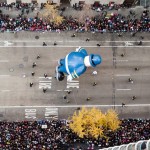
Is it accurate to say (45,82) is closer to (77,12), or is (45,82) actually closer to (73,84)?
(73,84)

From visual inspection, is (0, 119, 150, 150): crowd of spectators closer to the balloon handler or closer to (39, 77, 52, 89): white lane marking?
A: (39, 77, 52, 89): white lane marking

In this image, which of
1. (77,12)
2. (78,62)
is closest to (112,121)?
(78,62)

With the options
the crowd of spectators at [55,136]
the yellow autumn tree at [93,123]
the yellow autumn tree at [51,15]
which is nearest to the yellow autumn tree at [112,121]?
the yellow autumn tree at [93,123]

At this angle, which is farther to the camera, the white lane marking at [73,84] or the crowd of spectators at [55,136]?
the white lane marking at [73,84]

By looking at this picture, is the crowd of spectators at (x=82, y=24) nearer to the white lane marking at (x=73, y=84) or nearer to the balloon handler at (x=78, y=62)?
the balloon handler at (x=78, y=62)

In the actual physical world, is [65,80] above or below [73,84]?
above

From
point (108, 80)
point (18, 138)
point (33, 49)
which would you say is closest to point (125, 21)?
point (108, 80)
